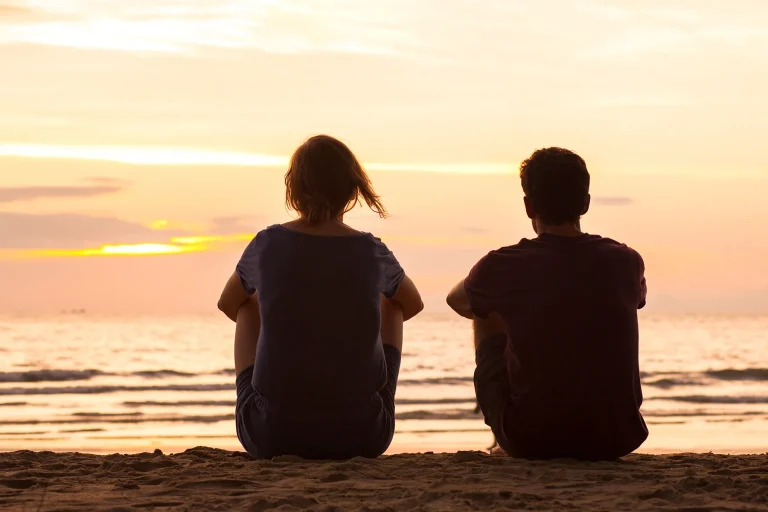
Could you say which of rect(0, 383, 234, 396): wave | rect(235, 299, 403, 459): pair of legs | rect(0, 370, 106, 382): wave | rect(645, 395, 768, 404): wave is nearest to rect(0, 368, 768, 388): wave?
rect(0, 370, 106, 382): wave

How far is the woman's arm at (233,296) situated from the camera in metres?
4.37

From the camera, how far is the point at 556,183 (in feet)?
13.1

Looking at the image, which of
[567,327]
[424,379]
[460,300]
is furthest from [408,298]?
[424,379]

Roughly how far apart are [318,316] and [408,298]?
0.53 m

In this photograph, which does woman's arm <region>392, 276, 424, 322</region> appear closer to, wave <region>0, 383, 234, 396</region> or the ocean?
the ocean

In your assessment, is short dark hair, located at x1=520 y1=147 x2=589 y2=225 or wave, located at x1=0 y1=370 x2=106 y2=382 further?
wave, located at x1=0 y1=370 x2=106 y2=382

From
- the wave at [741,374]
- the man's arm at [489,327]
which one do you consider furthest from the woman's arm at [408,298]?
the wave at [741,374]

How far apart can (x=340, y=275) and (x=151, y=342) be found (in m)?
29.3

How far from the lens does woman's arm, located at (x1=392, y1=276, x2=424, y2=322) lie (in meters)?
4.48

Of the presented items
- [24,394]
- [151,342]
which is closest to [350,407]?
[24,394]

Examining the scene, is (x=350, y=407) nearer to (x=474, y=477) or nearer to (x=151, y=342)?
(x=474, y=477)

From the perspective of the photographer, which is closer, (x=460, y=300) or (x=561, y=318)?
(x=561, y=318)

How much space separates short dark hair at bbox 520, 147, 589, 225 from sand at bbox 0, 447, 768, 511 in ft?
3.44

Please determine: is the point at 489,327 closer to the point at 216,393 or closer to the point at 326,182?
the point at 326,182
